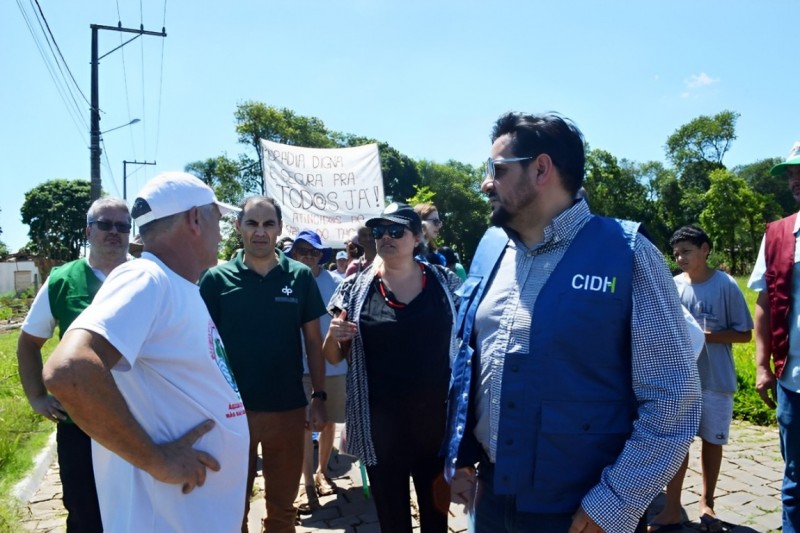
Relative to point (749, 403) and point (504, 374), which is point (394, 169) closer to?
point (749, 403)

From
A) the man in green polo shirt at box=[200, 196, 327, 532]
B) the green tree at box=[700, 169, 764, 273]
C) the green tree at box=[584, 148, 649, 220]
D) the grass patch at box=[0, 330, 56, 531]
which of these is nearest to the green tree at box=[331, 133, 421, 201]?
the green tree at box=[584, 148, 649, 220]

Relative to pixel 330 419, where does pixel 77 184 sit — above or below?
above

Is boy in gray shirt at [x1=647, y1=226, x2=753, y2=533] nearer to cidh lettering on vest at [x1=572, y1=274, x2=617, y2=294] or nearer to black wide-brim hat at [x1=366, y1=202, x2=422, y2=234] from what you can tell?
black wide-brim hat at [x1=366, y1=202, x2=422, y2=234]

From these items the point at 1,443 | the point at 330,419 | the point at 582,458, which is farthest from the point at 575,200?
the point at 1,443

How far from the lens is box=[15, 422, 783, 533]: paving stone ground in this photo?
12.8ft

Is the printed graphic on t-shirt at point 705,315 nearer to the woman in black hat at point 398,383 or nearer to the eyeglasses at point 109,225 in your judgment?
the woman in black hat at point 398,383

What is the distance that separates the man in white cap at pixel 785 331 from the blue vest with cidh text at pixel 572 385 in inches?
70.5

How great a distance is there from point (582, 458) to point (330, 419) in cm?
336

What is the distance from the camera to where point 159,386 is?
1.75 metres

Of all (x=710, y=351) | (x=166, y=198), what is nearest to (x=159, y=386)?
(x=166, y=198)

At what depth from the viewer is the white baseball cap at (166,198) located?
6.52 feet

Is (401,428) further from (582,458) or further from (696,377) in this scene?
(696,377)

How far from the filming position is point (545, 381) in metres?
1.73

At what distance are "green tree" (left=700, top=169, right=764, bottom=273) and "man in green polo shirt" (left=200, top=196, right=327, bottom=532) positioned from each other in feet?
147
